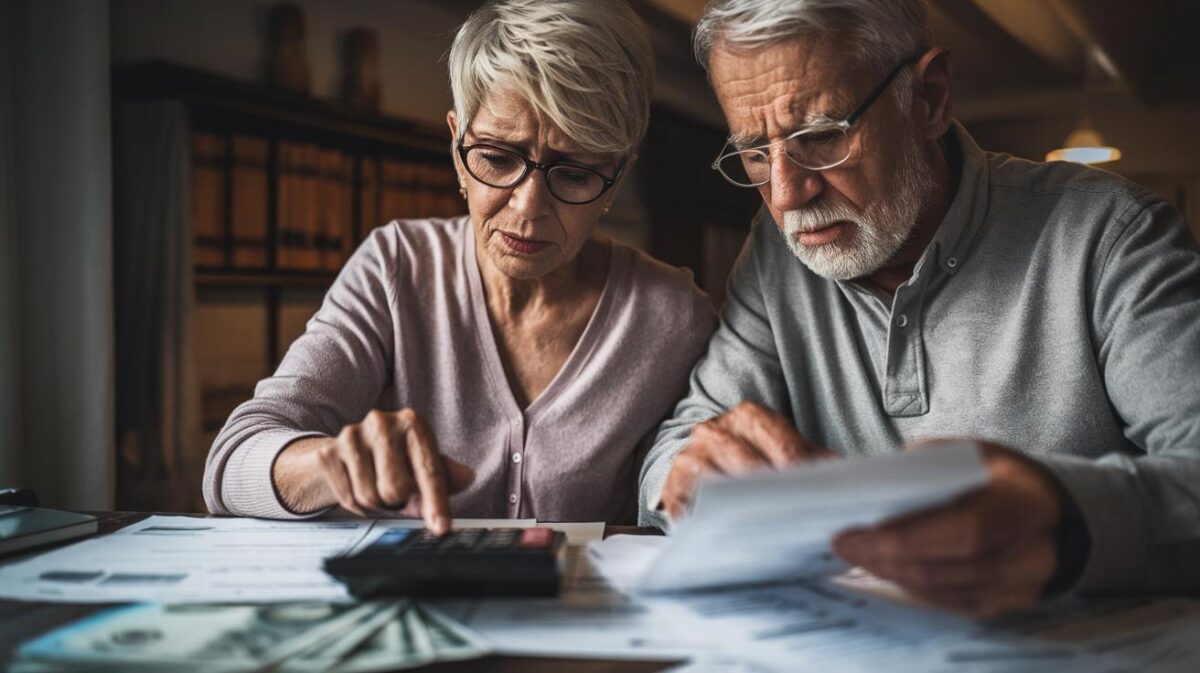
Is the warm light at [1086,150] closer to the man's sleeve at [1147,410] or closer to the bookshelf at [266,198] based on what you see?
the bookshelf at [266,198]

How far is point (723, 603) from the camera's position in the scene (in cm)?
72

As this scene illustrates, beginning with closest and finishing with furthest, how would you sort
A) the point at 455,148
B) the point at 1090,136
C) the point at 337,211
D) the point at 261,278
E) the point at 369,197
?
the point at 455,148 → the point at 261,278 → the point at 337,211 → the point at 369,197 → the point at 1090,136

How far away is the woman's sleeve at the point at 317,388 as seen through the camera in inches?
41.0

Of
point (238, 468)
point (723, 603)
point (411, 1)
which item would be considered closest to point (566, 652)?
point (723, 603)

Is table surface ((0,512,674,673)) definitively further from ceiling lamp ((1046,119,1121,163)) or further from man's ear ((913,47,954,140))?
ceiling lamp ((1046,119,1121,163))

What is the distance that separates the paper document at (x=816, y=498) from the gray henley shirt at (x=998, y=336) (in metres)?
0.30

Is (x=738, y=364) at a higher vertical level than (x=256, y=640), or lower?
higher

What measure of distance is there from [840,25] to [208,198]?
2.45m

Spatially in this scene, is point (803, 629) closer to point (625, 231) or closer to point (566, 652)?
point (566, 652)

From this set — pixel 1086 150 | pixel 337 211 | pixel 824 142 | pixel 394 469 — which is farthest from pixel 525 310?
pixel 1086 150

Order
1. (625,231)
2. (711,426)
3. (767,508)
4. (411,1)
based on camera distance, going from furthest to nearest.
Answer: (625,231) < (411,1) < (711,426) < (767,508)

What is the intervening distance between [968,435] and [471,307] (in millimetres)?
755

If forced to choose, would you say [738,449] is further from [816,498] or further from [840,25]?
[840,25]

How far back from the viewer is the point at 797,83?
1.14 meters
